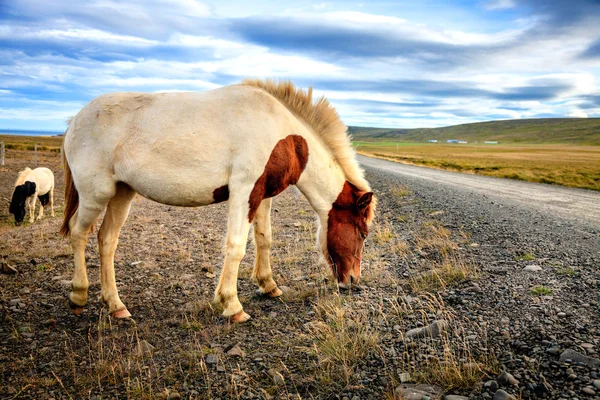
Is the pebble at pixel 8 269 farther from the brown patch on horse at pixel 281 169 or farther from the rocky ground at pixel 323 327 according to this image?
the brown patch on horse at pixel 281 169

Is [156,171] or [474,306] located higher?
[156,171]

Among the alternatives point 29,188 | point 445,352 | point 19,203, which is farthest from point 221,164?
point 29,188

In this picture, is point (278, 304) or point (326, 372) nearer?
point (326, 372)

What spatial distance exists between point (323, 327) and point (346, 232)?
162 cm

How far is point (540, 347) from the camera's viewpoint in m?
3.98

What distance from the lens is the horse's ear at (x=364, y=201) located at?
5691 mm

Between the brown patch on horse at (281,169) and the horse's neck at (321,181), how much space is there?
0.37 feet

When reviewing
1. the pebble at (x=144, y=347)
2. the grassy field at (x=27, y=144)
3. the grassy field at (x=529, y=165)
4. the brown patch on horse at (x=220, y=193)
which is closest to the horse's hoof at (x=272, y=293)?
the brown patch on horse at (x=220, y=193)

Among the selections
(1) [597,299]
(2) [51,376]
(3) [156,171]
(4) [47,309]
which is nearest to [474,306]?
(1) [597,299]

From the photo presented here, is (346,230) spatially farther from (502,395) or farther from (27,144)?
(27,144)

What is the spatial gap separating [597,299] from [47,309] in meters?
7.43

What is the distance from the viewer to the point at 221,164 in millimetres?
5188

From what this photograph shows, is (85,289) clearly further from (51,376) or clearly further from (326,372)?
(326,372)

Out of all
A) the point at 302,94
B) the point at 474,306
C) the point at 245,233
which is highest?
the point at 302,94
